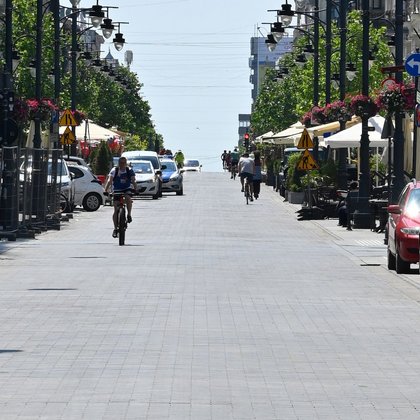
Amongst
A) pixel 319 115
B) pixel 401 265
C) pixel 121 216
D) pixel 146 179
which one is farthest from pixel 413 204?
pixel 146 179

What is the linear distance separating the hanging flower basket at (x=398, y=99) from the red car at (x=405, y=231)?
11663 millimetres

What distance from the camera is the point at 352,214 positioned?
40.8 metres

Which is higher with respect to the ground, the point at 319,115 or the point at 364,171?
the point at 319,115

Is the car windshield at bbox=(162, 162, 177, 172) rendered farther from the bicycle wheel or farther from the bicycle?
the bicycle wheel

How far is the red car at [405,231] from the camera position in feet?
79.2

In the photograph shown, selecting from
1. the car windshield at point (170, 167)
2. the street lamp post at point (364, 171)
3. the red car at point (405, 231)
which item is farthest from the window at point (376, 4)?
the red car at point (405, 231)

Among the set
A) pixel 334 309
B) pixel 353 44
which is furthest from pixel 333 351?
pixel 353 44

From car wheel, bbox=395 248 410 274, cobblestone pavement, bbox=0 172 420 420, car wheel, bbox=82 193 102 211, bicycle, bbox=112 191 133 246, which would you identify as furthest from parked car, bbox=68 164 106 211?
car wheel, bbox=395 248 410 274

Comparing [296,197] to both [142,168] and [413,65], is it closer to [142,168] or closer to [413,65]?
[142,168]

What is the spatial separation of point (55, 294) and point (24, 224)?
1581 centimetres

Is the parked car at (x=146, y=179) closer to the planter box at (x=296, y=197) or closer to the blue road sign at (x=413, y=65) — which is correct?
the planter box at (x=296, y=197)

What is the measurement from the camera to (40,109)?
4981 centimetres

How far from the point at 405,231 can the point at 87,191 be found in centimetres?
2833

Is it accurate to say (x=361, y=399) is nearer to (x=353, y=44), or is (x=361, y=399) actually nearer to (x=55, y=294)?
(x=55, y=294)
